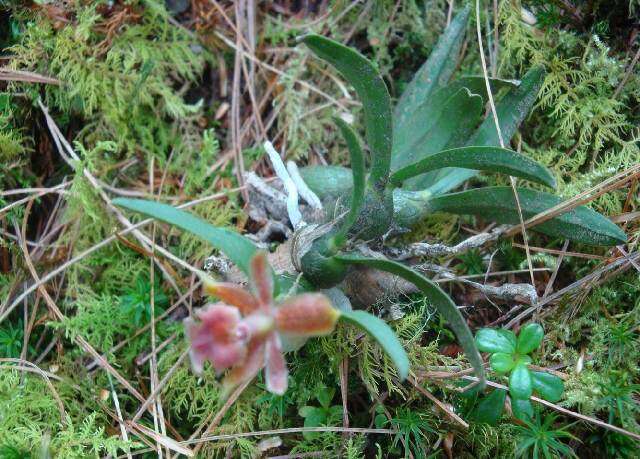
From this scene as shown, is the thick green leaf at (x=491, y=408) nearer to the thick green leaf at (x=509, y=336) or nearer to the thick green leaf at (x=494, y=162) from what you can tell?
the thick green leaf at (x=509, y=336)

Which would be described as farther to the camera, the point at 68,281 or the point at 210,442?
the point at 68,281

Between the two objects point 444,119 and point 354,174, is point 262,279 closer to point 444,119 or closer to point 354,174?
point 354,174

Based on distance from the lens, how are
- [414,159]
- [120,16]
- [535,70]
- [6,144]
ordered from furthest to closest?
1. [120,16]
2. [6,144]
3. [414,159]
4. [535,70]

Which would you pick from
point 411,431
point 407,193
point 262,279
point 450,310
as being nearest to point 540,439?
point 411,431

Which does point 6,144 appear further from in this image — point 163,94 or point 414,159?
point 414,159

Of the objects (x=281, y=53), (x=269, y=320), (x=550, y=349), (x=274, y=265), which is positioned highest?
(x=281, y=53)

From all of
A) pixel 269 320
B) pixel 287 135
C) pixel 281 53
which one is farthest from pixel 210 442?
pixel 281 53
